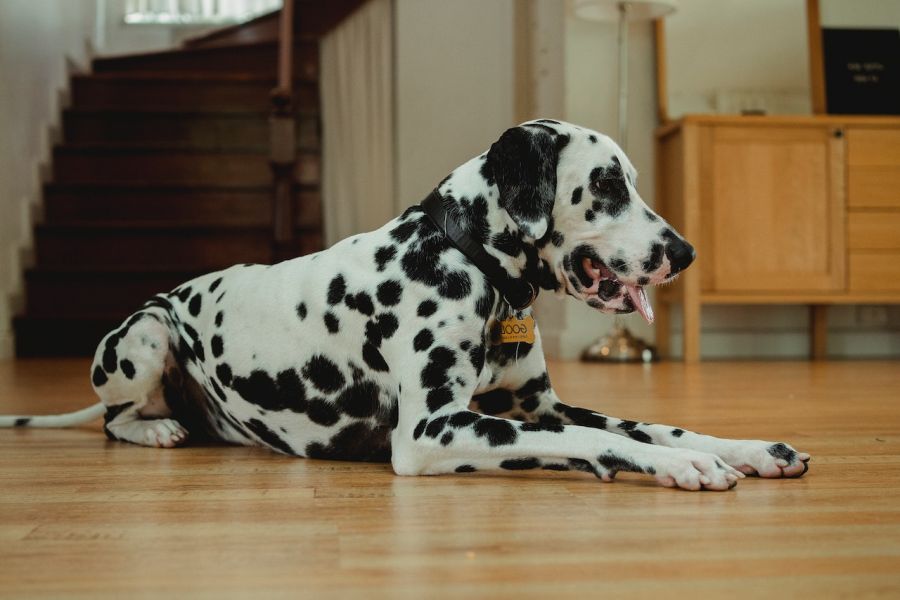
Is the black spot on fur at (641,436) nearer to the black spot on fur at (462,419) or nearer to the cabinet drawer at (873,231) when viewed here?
the black spot on fur at (462,419)

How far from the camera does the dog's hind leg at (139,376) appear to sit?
2441 mm

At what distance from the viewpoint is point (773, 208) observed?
562cm

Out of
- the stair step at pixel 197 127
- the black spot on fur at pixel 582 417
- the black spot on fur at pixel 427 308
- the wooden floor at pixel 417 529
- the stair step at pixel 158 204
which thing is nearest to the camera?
the wooden floor at pixel 417 529

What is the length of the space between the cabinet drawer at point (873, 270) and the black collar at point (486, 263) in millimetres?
4155

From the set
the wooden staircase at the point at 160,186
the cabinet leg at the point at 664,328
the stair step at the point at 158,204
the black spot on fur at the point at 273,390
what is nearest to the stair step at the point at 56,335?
the wooden staircase at the point at 160,186

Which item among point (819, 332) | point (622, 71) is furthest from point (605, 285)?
point (819, 332)

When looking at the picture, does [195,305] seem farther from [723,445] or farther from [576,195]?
[723,445]

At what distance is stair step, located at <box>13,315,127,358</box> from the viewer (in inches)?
247

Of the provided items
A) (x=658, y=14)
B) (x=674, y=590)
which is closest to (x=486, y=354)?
(x=674, y=590)

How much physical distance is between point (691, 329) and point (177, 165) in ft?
11.5

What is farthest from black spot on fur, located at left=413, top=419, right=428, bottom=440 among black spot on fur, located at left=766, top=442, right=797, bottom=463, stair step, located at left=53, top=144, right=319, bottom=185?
stair step, located at left=53, top=144, right=319, bottom=185

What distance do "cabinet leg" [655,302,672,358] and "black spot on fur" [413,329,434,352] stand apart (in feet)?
13.7

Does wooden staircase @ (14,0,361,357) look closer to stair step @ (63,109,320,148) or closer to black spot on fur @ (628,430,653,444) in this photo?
stair step @ (63,109,320,148)

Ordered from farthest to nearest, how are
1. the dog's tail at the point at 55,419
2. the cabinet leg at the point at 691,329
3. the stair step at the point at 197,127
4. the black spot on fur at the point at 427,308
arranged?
the stair step at the point at 197,127 < the cabinet leg at the point at 691,329 < the dog's tail at the point at 55,419 < the black spot on fur at the point at 427,308
